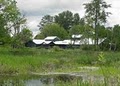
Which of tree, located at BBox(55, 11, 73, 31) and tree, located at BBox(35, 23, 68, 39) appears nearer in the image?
tree, located at BBox(35, 23, 68, 39)

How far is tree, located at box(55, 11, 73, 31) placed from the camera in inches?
5394

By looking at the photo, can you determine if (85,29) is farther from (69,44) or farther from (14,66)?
(14,66)

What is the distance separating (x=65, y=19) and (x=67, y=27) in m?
3.17

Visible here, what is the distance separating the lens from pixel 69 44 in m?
93.4

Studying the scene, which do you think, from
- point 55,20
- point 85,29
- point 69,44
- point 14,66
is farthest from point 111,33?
point 55,20

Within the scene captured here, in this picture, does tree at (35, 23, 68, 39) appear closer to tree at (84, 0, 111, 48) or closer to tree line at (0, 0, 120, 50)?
tree line at (0, 0, 120, 50)

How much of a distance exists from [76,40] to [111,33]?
72.7ft

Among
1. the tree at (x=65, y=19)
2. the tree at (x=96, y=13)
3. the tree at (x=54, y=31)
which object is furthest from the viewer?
the tree at (x=65, y=19)

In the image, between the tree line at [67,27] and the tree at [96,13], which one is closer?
the tree line at [67,27]

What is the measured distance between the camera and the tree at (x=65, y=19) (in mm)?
137000

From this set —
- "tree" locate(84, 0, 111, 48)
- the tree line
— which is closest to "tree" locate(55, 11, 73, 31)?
the tree line

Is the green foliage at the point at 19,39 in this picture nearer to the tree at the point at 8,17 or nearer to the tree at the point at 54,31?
the tree at the point at 8,17

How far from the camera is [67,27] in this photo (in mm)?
138000

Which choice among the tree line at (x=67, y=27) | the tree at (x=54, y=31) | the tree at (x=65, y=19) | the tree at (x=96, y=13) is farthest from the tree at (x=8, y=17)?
the tree at (x=65, y=19)
